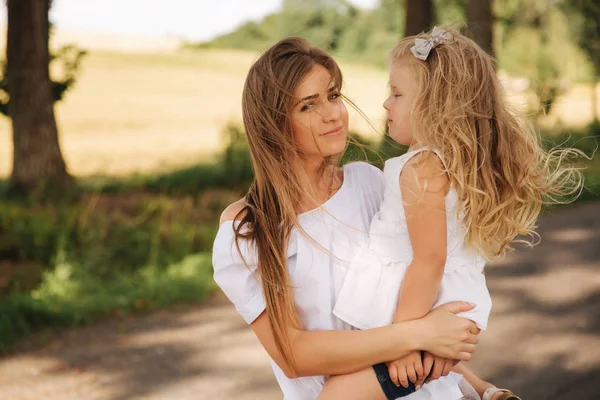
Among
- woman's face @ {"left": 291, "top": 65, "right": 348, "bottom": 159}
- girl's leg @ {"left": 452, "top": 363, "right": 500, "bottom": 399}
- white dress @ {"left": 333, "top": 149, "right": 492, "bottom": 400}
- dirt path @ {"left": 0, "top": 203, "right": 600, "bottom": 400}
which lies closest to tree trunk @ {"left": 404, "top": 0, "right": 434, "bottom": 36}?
dirt path @ {"left": 0, "top": 203, "right": 600, "bottom": 400}

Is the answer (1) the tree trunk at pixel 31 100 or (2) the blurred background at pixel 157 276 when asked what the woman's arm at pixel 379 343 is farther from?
(1) the tree trunk at pixel 31 100

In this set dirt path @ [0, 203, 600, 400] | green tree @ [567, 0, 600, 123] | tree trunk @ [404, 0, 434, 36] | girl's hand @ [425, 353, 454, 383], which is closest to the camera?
girl's hand @ [425, 353, 454, 383]

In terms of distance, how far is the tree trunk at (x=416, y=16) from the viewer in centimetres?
1176

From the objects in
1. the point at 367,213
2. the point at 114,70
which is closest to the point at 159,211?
the point at 367,213

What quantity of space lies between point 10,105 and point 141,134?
633 inches

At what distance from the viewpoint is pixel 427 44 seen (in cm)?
216

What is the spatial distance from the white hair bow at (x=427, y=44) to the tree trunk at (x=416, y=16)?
980 centimetres

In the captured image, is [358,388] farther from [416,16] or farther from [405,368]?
[416,16]

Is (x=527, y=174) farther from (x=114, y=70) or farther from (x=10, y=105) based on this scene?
(x=114, y=70)

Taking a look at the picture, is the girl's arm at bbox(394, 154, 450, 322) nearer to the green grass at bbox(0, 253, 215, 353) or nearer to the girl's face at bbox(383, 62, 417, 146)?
the girl's face at bbox(383, 62, 417, 146)

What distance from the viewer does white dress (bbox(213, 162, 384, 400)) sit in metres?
2.20

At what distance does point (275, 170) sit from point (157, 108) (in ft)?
97.2

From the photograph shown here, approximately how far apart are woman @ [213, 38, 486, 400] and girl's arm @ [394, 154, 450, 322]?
10 cm

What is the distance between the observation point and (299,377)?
2277 mm
